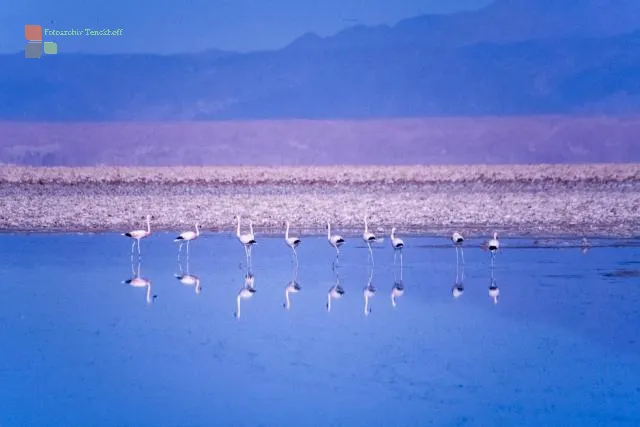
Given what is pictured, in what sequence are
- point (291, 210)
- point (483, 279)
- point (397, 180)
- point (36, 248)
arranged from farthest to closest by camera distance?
point (397, 180) → point (291, 210) → point (36, 248) → point (483, 279)

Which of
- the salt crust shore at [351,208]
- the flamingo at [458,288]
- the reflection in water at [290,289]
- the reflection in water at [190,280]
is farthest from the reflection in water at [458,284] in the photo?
the salt crust shore at [351,208]

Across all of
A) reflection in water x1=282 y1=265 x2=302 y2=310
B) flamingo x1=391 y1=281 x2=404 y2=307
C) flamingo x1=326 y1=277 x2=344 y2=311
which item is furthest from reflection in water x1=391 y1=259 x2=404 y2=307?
reflection in water x1=282 y1=265 x2=302 y2=310

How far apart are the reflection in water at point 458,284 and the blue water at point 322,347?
0.13m

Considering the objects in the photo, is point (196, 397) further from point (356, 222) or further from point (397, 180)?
point (397, 180)

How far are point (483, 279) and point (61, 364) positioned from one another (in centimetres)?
690

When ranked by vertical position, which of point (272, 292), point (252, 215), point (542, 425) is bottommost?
point (542, 425)

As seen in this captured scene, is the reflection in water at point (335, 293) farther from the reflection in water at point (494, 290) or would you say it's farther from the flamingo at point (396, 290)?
the reflection in water at point (494, 290)

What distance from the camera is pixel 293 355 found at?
9336 mm

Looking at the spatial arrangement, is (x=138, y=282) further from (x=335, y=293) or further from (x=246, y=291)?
(x=335, y=293)

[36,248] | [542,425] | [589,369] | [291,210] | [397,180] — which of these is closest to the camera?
[542,425]

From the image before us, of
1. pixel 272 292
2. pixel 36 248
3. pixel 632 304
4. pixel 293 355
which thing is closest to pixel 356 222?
pixel 36 248

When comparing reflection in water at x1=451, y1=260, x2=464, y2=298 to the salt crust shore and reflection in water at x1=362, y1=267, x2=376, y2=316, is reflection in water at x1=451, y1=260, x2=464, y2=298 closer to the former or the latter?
reflection in water at x1=362, y1=267, x2=376, y2=316

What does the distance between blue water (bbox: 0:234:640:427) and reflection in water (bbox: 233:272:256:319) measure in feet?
0.32

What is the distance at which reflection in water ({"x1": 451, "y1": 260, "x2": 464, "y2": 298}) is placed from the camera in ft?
42.1
